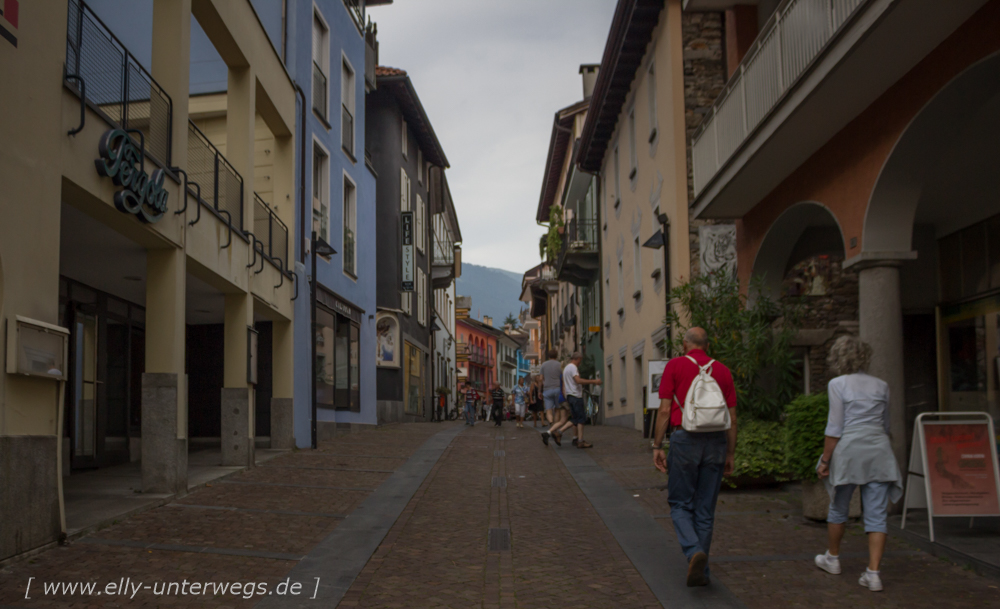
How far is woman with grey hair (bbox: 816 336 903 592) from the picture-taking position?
625cm

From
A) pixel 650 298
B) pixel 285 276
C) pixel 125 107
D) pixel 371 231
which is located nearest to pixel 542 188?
pixel 371 231

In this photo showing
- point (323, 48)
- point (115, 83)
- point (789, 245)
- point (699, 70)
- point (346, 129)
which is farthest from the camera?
point (346, 129)

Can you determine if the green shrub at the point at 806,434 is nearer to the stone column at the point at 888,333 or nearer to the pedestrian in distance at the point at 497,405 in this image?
the stone column at the point at 888,333

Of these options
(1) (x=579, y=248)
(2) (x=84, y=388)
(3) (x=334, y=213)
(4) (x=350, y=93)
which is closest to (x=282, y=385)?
(2) (x=84, y=388)

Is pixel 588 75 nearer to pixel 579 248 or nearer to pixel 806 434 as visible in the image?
pixel 579 248

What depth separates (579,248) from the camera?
31.5 m

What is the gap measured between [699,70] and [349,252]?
31.8 feet

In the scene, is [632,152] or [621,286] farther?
[621,286]

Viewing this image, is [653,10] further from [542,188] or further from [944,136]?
[542,188]

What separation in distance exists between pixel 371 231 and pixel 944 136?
1921 centimetres

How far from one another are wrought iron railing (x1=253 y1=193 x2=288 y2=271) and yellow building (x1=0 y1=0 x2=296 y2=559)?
0.05 metres

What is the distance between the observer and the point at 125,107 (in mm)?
9359

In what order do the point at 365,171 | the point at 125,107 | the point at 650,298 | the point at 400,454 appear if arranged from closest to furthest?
the point at 125,107
the point at 400,454
the point at 650,298
the point at 365,171

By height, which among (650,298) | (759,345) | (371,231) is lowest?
(759,345)
